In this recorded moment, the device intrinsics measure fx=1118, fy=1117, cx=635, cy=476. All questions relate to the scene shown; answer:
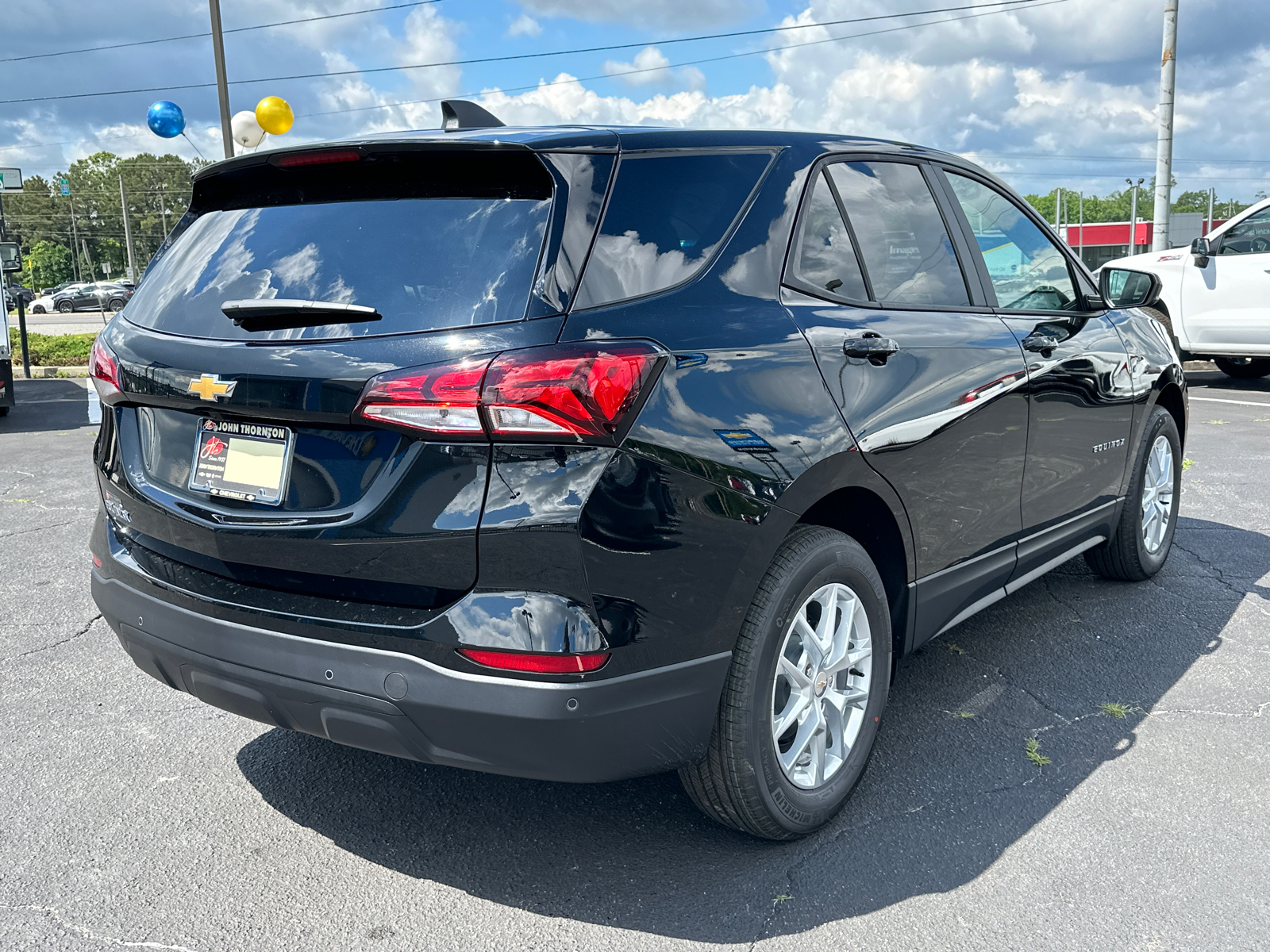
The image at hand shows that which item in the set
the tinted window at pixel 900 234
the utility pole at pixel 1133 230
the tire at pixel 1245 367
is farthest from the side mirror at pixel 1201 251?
the utility pole at pixel 1133 230

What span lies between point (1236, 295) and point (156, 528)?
12.2 m

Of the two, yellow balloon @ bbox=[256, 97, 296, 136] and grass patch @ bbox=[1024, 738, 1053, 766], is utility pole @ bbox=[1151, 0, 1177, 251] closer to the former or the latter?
yellow balloon @ bbox=[256, 97, 296, 136]

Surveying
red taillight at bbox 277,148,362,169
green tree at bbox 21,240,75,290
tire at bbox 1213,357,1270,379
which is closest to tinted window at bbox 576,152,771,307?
red taillight at bbox 277,148,362,169

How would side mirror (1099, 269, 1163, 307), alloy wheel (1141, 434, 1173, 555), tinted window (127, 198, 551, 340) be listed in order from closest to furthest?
1. tinted window (127, 198, 551, 340)
2. side mirror (1099, 269, 1163, 307)
3. alloy wheel (1141, 434, 1173, 555)

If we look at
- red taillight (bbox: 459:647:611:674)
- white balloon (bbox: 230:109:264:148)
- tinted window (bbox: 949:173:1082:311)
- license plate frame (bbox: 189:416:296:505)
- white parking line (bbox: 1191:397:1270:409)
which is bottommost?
white parking line (bbox: 1191:397:1270:409)

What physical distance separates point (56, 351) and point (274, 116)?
→ 23.1 ft

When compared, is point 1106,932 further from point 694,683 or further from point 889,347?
point 889,347

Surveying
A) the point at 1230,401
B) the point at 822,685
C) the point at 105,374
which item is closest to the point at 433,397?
the point at 105,374

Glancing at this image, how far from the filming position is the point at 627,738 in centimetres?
233

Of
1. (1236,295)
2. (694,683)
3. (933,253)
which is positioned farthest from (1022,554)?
(1236,295)

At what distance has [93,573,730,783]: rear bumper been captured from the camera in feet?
7.32

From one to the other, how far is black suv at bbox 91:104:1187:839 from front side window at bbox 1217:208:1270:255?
10.6 m

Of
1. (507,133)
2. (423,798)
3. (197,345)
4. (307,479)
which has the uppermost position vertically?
(507,133)

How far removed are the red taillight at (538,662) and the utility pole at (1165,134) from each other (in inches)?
696
